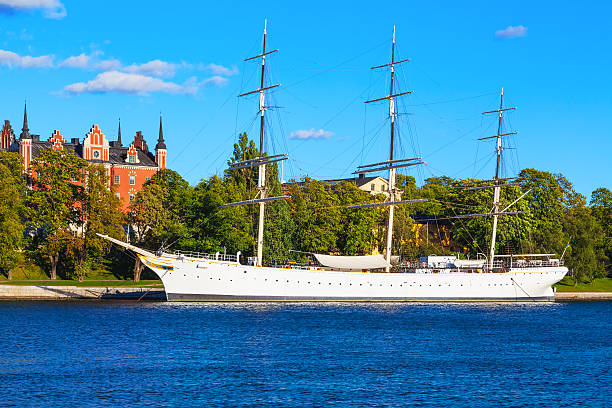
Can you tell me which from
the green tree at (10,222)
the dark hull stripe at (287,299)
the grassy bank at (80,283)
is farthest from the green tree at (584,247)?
the green tree at (10,222)

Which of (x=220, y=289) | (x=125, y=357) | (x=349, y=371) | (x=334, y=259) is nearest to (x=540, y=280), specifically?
(x=334, y=259)

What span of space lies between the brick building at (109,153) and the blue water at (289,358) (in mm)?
43954

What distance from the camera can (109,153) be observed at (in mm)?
115438

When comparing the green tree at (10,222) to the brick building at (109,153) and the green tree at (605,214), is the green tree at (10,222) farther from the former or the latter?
the green tree at (605,214)

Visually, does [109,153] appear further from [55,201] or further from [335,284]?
[335,284]

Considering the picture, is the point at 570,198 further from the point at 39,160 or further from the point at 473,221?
the point at 39,160

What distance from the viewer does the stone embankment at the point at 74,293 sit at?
230 feet

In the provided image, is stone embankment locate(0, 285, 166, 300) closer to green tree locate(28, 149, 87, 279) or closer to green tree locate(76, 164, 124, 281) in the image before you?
green tree locate(76, 164, 124, 281)

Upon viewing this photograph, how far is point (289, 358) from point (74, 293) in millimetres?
35568

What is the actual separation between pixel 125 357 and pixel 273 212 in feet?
144

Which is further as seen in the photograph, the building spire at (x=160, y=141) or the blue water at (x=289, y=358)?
the building spire at (x=160, y=141)

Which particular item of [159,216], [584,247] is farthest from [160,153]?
[584,247]

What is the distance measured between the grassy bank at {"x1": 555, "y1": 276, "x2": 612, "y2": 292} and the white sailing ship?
9.23m

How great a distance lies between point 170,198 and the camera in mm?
89062
